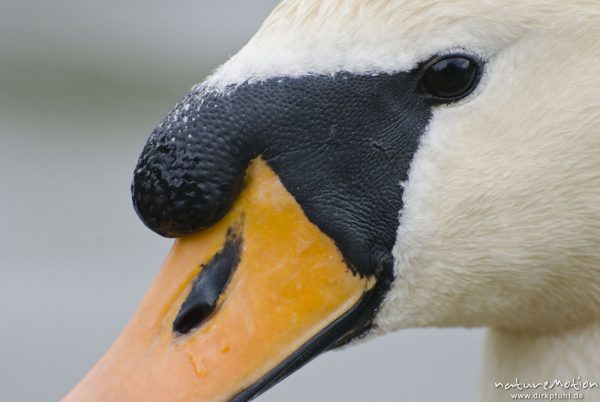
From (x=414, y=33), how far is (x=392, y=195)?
0.29 m

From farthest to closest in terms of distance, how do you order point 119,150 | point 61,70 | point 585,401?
point 61,70
point 119,150
point 585,401

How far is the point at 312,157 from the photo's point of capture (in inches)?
94.9

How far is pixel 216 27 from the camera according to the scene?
11125 millimetres

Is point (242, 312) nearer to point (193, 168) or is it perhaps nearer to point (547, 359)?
point (193, 168)

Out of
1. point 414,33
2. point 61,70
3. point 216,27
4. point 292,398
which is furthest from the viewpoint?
point 216,27

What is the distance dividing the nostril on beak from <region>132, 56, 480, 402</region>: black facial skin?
2.2 inches

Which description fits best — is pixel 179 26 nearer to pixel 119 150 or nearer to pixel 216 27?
pixel 216 27

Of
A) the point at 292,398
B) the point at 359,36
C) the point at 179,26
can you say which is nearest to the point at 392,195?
the point at 359,36

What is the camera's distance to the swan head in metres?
2.36

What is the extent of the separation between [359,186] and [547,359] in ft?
1.66

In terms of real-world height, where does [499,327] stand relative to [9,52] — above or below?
above

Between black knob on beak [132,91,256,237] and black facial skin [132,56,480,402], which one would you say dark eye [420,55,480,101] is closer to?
black facial skin [132,56,480,402]

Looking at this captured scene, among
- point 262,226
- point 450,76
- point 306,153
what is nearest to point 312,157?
point 306,153

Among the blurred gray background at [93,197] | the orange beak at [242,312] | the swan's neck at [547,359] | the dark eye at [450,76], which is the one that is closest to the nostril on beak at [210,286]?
the orange beak at [242,312]
